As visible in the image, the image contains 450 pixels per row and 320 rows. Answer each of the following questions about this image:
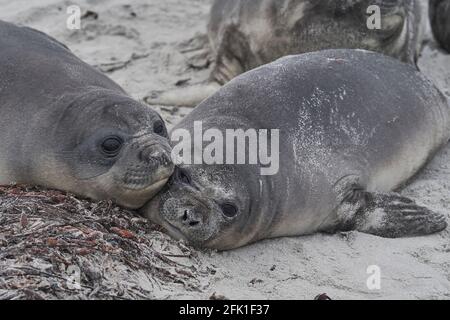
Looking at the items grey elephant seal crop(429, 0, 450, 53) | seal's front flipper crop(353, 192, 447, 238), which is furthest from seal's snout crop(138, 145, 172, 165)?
grey elephant seal crop(429, 0, 450, 53)

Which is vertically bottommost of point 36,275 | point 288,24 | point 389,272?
point 389,272

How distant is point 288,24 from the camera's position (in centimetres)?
625

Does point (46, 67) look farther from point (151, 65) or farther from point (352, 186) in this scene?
point (151, 65)

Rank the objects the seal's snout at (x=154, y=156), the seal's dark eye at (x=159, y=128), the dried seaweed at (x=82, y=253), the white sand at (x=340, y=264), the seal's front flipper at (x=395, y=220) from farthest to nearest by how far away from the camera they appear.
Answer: the seal's front flipper at (x=395, y=220), the seal's dark eye at (x=159, y=128), the seal's snout at (x=154, y=156), the white sand at (x=340, y=264), the dried seaweed at (x=82, y=253)

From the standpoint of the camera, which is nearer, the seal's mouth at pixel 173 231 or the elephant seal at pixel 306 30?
the seal's mouth at pixel 173 231

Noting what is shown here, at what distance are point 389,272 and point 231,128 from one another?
1.03 meters

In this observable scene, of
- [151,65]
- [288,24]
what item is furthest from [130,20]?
[288,24]

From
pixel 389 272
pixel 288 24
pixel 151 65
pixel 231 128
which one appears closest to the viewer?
pixel 389 272

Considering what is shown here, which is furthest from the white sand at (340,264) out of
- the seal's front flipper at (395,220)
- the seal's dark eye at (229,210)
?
the seal's dark eye at (229,210)

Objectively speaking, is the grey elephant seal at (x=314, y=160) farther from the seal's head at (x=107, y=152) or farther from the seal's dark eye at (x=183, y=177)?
the seal's head at (x=107, y=152)

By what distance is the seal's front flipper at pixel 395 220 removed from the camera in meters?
4.69

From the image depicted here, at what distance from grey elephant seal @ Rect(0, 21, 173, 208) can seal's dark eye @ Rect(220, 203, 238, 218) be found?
0.96ft

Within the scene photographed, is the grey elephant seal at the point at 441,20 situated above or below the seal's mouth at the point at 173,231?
above

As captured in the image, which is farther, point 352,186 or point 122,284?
point 352,186
